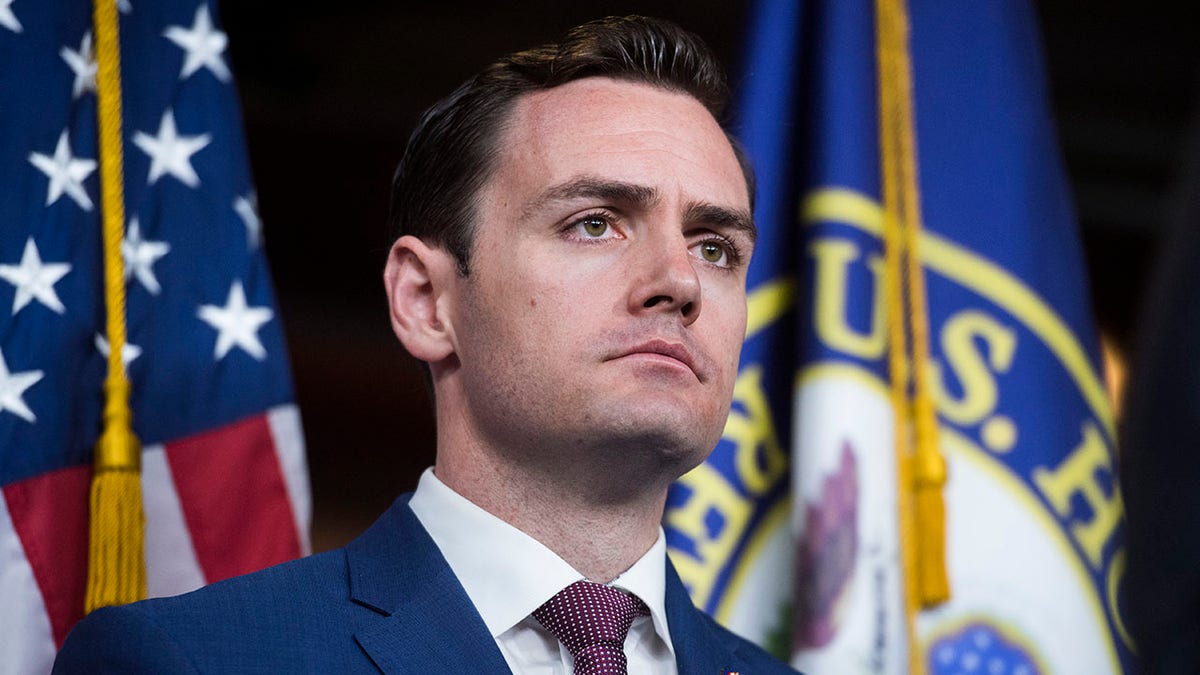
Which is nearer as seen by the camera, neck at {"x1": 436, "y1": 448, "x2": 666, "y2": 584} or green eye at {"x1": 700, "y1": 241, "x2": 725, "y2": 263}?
neck at {"x1": 436, "y1": 448, "x2": 666, "y2": 584}

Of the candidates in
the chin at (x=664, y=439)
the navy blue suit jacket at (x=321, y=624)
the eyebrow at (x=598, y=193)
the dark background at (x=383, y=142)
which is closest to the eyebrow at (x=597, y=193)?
the eyebrow at (x=598, y=193)

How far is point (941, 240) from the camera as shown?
7.78 ft

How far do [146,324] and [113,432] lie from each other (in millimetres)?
211

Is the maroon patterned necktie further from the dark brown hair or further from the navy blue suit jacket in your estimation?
the dark brown hair

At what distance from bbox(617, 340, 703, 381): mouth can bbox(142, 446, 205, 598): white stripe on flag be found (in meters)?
0.71

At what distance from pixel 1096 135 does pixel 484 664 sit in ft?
11.1

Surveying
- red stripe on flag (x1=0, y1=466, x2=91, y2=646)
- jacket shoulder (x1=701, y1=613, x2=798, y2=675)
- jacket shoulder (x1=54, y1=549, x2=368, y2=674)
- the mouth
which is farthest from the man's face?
red stripe on flag (x1=0, y1=466, x2=91, y2=646)

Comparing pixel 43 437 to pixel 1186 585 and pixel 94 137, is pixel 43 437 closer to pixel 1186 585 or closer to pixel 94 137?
pixel 94 137

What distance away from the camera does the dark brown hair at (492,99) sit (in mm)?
1806

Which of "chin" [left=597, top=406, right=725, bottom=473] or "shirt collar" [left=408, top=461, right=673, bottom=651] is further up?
"chin" [left=597, top=406, right=725, bottom=473]

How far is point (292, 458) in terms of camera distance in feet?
6.68

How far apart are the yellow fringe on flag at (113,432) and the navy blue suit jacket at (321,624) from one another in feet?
0.80

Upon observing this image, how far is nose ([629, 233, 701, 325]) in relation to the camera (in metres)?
1.58

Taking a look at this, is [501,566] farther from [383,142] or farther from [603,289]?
[383,142]
